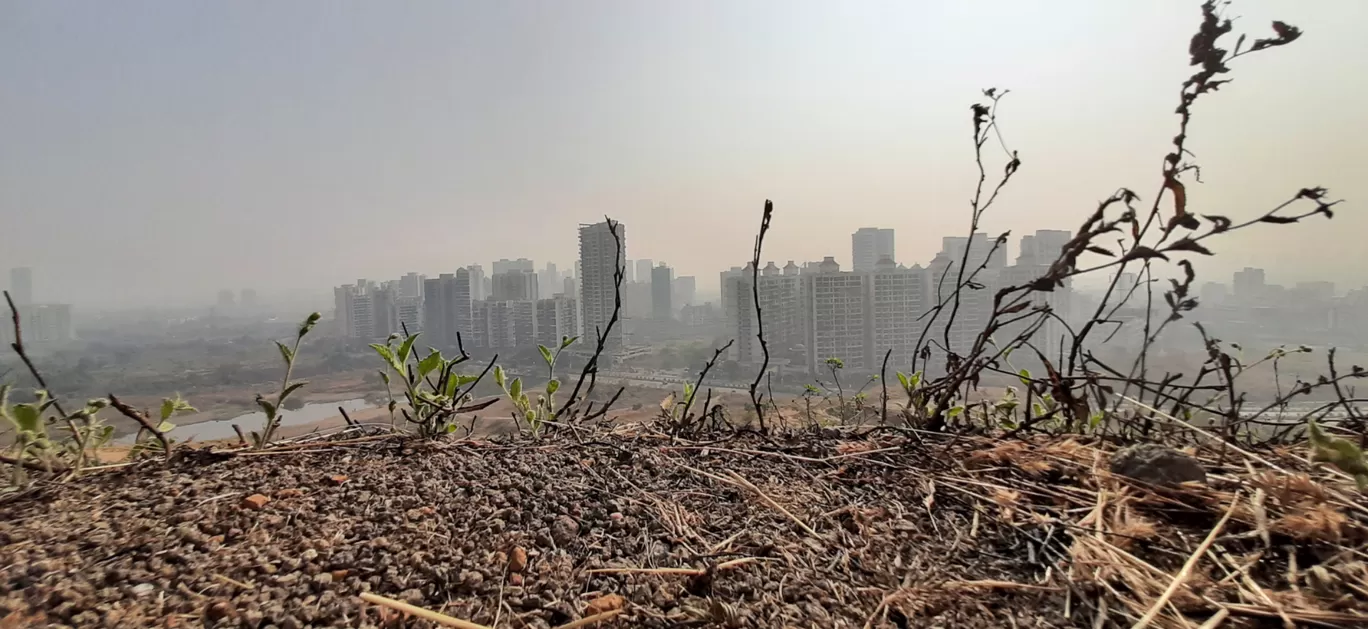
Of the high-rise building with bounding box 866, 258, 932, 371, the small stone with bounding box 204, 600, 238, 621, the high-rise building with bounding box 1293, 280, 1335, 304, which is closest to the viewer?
the small stone with bounding box 204, 600, 238, 621

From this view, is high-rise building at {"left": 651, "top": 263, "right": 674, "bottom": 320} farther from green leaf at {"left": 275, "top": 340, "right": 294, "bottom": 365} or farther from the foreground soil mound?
the foreground soil mound

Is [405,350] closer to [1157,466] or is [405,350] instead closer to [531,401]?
[531,401]

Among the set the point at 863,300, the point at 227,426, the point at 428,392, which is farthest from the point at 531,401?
the point at 863,300

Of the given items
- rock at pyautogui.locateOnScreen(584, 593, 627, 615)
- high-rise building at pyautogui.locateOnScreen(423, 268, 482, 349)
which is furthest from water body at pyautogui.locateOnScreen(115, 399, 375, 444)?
high-rise building at pyautogui.locateOnScreen(423, 268, 482, 349)

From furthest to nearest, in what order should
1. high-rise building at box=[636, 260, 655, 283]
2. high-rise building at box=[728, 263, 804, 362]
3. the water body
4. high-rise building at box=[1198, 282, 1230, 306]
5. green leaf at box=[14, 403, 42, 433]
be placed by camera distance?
high-rise building at box=[636, 260, 655, 283] < high-rise building at box=[728, 263, 804, 362] < high-rise building at box=[1198, 282, 1230, 306] < the water body < green leaf at box=[14, 403, 42, 433]

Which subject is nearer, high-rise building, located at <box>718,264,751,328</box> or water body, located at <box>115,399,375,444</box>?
water body, located at <box>115,399,375,444</box>

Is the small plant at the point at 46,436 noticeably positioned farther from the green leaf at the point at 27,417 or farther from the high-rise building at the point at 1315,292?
the high-rise building at the point at 1315,292
